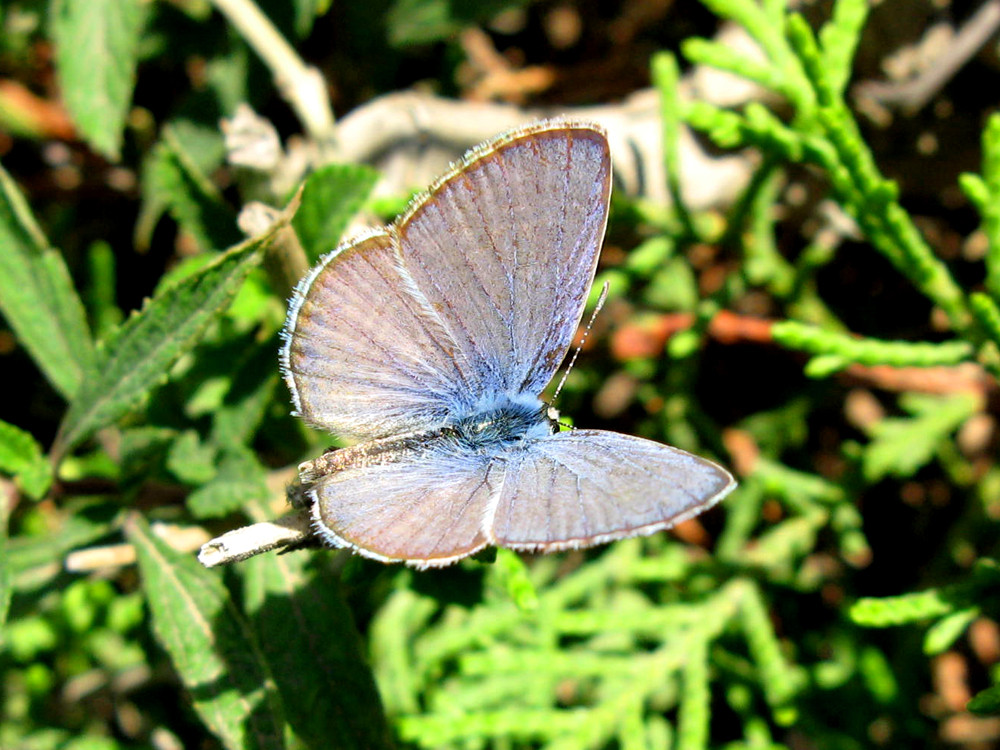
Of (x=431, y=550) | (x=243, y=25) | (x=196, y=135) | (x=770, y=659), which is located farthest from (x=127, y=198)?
(x=770, y=659)

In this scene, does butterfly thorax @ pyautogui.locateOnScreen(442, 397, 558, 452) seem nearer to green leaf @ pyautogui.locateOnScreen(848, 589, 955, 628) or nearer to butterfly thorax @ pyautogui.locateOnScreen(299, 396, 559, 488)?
butterfly thorax @ pyautogui.locateOnScreen(299, 396, 559, 488)

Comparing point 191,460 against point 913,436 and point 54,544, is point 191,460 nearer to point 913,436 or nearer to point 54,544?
point 54,544

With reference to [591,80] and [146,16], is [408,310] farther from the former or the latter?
[591,80]

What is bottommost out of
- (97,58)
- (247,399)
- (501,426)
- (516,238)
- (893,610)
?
(893,610)

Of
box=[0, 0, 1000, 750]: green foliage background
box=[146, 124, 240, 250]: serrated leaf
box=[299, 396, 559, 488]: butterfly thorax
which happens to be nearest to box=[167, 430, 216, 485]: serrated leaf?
box=[0, 0, 1000, 750]: green foliage background

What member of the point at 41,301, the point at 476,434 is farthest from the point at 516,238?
the point at 41,301
